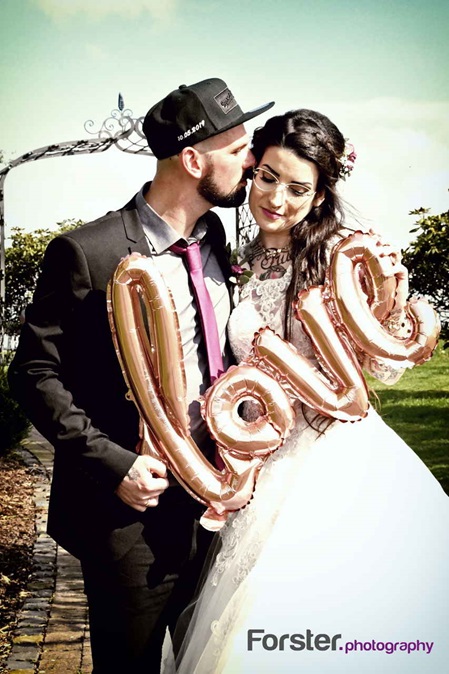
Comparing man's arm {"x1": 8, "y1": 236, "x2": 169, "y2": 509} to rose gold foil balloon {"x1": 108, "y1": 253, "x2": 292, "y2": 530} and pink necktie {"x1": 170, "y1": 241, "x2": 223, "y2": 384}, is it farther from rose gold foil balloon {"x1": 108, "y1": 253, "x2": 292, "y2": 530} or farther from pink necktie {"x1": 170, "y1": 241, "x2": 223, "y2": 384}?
pink necktie {"x1": 170, "y1": 241, "x2": 223, "y2": 384}

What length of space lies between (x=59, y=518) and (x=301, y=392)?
3.12 ft

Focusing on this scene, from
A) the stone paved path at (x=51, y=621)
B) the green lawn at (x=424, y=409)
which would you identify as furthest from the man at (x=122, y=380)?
the green lawn at (x=424, y=409)

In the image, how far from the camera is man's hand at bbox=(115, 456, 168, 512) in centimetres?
249

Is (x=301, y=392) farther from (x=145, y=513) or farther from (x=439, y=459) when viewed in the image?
(x=439, y=459)

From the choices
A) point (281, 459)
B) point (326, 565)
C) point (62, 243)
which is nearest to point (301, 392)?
point (281, 459)

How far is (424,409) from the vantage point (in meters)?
9.88

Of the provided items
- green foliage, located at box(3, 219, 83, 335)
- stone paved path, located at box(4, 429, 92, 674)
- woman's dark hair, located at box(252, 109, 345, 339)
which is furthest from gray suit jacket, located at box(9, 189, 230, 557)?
green foliage, located at box(3, 219, 83, 335)

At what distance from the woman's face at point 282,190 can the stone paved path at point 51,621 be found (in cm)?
260

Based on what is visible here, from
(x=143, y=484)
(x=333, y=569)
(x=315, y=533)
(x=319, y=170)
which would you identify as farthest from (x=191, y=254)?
(x=333, y=569)

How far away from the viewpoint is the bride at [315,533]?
8.22ft

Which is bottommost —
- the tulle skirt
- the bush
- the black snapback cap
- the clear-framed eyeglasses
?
the bush

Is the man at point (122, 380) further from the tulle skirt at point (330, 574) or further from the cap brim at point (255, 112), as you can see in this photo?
the tulle skirt at point (330, 574)

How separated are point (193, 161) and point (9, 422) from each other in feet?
21.3

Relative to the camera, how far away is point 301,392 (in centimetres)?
263
